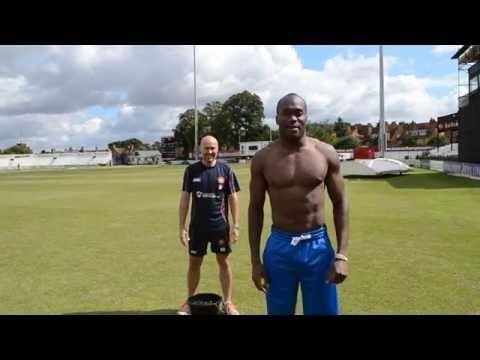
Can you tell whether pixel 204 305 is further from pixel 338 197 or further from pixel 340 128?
pixel 340 128

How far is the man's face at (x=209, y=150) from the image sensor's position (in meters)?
4.95

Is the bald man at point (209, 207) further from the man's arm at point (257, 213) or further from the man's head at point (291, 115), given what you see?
the man's head at point (291, 115)

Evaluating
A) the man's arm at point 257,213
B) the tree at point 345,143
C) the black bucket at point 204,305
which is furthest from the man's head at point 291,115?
the tree at point 345,143

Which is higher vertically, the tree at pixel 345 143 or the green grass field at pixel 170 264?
the tree at pixel 345 143

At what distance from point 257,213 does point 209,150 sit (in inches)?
73.9

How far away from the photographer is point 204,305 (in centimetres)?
437

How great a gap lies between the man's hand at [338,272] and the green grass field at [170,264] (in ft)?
7.13

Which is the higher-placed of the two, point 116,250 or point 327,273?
point 327,273
